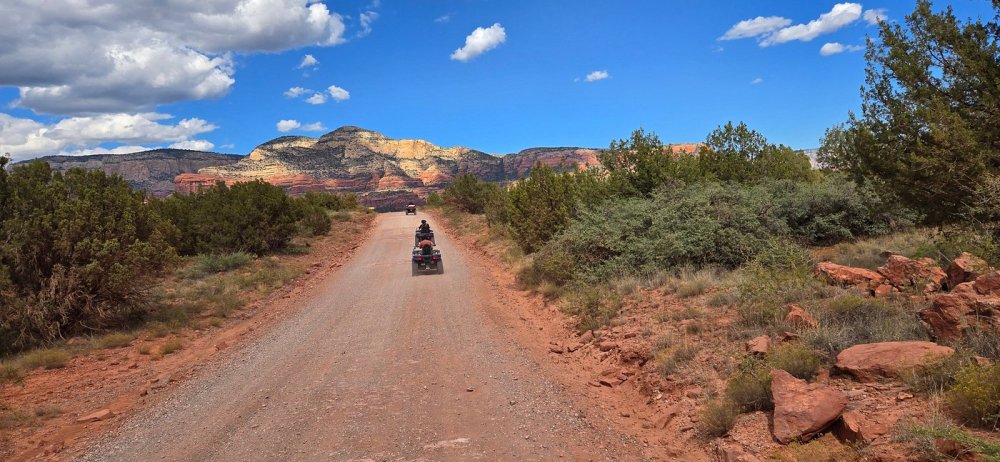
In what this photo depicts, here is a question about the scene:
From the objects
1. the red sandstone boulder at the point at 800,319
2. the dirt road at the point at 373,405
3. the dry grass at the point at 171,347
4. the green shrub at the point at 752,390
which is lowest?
the dry grass at the point at 171,347

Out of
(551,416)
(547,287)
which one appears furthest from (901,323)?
(547,287)

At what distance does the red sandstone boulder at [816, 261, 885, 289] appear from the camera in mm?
8078

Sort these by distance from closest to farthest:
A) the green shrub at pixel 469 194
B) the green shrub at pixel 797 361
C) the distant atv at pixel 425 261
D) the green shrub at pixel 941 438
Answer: the green shrub at pixel 941 438 < the green shrub at pixel 797 361 < the distant atv at pixel 425 261 < the green shrub at pixel 469 194

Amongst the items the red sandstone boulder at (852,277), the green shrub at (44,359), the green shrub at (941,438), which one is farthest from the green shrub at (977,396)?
the green shrub at (44,359)

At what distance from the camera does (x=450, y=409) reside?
6.46m

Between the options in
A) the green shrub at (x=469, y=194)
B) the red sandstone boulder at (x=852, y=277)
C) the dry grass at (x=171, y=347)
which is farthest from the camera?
the green shrub at (x=469, y=194)

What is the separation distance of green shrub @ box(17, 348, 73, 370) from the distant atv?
33.8 ft

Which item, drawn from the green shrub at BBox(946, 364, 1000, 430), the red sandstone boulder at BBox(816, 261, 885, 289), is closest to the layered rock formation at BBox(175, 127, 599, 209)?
the red sandstone boulder at BBox(816, 261, 885, 289)

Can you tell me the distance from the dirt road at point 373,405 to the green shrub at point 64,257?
386 cm

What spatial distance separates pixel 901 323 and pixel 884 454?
9.13 ft

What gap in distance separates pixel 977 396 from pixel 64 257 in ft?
49.1

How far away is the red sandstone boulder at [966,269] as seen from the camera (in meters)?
6.45

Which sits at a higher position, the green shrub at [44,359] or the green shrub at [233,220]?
the green shrub at [233,220]

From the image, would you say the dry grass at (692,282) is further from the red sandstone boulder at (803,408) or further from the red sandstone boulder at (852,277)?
Result: the red sandstone boulder at (803,408)
